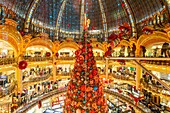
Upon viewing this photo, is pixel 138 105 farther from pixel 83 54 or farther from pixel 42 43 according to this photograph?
pixel 42 43

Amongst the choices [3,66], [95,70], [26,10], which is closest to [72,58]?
[26,10]

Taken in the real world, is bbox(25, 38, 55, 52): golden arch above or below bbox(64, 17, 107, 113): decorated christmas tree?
above

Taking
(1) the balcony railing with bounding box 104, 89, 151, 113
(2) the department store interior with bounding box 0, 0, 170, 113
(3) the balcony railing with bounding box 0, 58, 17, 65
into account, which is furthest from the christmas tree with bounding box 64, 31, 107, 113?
(3) the balcony railing with bounding box 0, 58, 17, 65

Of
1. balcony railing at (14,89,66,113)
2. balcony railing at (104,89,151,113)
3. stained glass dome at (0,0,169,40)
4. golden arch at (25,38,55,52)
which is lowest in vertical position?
balcony railing at (104,89,151,113)

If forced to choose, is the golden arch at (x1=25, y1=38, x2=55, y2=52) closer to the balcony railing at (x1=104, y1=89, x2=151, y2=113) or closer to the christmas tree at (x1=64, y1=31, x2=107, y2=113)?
the balcony railing at (x1=104, y1=89, x2=151, y2=113)

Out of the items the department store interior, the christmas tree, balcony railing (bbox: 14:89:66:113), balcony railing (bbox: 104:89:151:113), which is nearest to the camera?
the christmas tree

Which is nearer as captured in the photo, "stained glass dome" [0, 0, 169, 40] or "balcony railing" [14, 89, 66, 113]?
"balcony railing" [14, 89, 66, 113]

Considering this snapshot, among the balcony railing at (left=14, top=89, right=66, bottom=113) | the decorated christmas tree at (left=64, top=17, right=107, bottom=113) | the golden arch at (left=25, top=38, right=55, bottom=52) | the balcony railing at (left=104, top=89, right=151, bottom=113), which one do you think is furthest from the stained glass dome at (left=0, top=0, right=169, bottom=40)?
the decorated christmas tree at (left=64, top=17, right=107, bottom=113)

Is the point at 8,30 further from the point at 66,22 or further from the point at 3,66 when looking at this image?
the point at 66,22

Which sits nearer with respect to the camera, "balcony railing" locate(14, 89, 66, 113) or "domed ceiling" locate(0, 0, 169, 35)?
"balcony railing" locate(14, 89, 66, 113)

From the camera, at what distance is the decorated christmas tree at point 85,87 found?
19.7ft

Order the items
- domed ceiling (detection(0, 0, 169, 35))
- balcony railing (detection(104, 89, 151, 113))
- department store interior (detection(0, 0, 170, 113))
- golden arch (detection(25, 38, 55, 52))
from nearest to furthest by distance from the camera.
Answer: department store interior (detection(0, 0, 170, 113))
balcony railing (detection(104, 89, 151, 113))
golden arch (detection(25, 38, 55, 52))
domed ceiling (detection(0, 0, 169, 35))

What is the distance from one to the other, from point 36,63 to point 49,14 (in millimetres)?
9942

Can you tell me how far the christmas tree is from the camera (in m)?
6.01
